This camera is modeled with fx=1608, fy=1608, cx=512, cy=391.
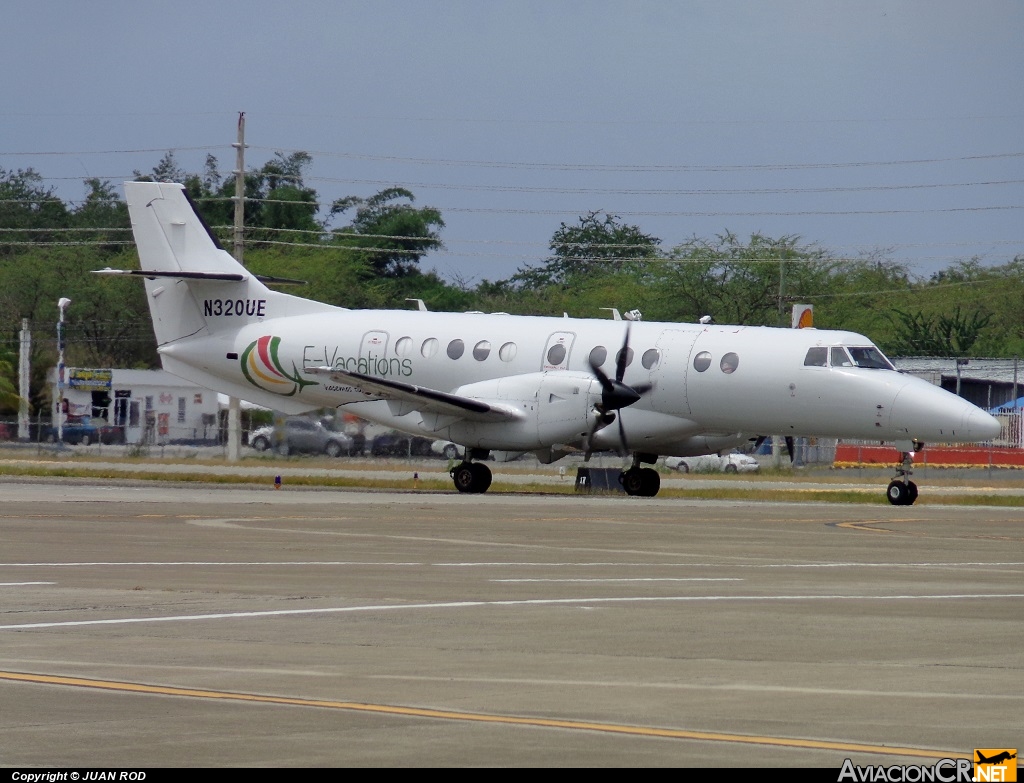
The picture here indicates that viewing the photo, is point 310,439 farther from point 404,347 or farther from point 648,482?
point 648,482

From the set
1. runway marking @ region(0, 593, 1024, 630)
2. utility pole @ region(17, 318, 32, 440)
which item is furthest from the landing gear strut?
utility pole @ region(17, 318, 32, 440)

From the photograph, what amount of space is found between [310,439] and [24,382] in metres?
22.3

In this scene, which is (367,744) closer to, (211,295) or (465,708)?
(465,708)

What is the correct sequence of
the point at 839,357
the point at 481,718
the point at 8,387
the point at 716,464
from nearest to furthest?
the point at 481,718
the point at 839,357
the point at 8,387
the point at 716,464

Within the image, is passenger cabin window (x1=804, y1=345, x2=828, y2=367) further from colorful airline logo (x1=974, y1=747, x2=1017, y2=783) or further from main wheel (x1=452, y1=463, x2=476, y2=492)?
colorful airline logo (x1=974, y1=747, x2=1017, y2=783)

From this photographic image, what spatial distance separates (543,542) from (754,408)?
12.9 metres

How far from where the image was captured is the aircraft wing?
34344 millimetres

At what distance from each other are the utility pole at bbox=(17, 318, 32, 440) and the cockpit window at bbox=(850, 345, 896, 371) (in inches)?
1467

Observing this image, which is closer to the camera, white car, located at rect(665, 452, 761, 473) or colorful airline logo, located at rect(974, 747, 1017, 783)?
colorful airline logo, located at rect(974, 747, 1017, 783)

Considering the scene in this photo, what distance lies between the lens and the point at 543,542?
21.2 m

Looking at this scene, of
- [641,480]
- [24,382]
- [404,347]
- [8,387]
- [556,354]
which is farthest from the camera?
[24,382]

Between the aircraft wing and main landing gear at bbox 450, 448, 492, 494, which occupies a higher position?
the aircraft wing

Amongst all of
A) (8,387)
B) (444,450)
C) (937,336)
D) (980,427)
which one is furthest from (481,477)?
(937,336)

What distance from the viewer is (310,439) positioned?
4731 cm
